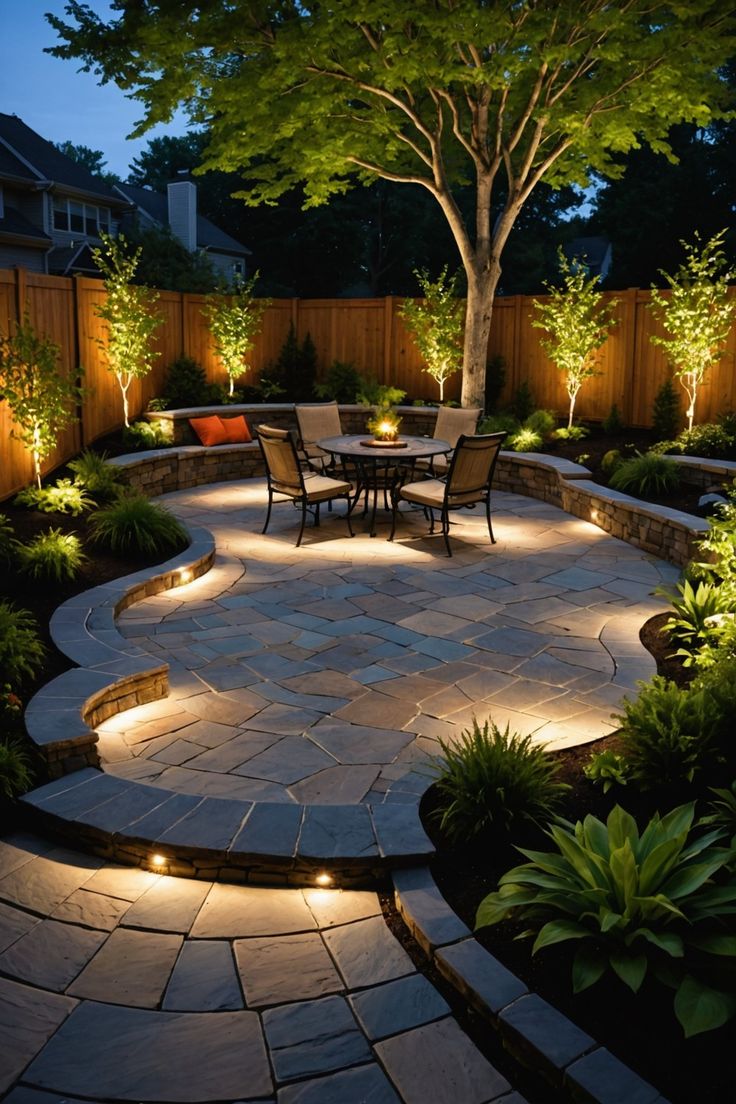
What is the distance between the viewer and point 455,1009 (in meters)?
2.59

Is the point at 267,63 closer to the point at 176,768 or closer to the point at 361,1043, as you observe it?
the point at 176,768

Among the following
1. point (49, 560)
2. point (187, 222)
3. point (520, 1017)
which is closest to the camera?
point (520, 1017)

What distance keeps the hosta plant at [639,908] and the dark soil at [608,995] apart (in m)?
0.07

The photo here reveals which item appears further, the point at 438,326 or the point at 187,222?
the point at 187,222

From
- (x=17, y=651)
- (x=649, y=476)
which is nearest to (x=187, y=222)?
(x=649, y=476)

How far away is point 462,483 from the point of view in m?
8.55

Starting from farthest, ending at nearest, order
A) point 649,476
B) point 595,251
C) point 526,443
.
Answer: point 595,251 → point 526,443 → point 649,476

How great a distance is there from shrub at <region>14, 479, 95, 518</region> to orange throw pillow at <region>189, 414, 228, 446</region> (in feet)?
15.4

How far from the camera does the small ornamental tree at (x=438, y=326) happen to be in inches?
561

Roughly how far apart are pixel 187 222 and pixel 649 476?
22466 mm

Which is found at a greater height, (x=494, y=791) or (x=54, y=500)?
(x=54, y=500)

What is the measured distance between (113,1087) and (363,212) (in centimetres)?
3240

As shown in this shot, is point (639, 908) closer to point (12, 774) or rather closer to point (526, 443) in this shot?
point (12, 774)

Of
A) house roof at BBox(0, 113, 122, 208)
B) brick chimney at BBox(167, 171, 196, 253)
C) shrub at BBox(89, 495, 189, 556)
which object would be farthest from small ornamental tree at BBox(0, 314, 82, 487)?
brick chimney at BBox(167, 171, 196, 253)
